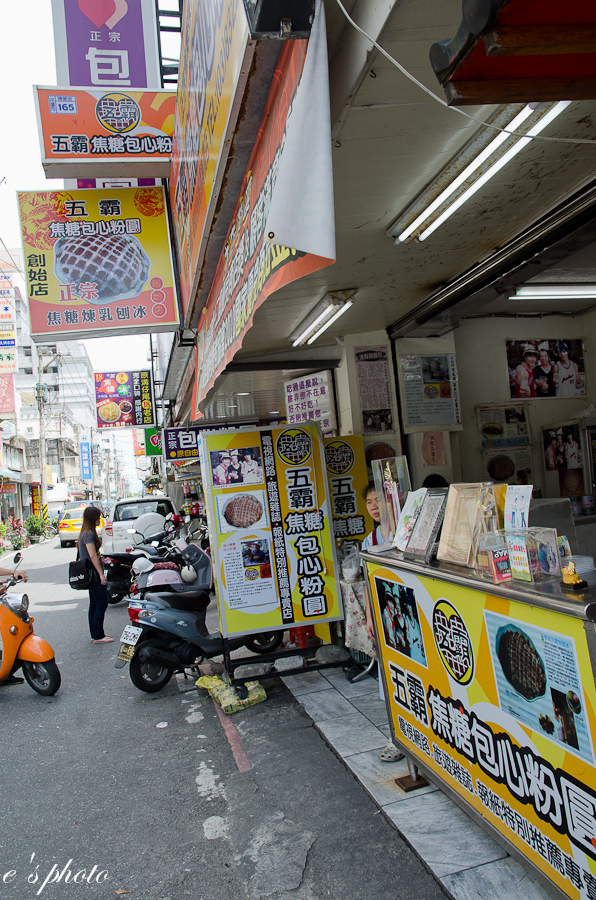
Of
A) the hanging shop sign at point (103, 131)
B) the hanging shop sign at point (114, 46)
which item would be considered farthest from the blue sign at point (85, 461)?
the hanging shop sign at point (103, 131)

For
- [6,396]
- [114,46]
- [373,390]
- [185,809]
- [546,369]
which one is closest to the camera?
[185,809]

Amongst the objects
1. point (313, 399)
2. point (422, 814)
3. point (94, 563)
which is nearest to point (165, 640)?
point (94, 563)

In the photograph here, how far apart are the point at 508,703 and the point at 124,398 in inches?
778

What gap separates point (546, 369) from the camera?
22.4ft

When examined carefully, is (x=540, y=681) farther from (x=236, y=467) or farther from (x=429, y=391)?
(x=429, y=391)

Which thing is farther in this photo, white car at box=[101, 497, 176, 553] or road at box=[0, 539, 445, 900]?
white car at box=[101, 497, 176, 553]

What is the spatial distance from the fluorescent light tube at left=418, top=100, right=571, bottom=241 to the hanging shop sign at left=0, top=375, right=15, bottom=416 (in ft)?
86.6

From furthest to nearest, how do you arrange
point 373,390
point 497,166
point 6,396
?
point 6,396 → point 373,390 → point 497,166

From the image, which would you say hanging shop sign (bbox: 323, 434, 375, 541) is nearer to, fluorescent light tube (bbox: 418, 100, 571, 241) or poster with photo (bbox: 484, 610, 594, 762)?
fluorescent light tube (bbox: 418, 100, 571, 241)

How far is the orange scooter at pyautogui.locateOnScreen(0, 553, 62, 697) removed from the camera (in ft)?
19.0

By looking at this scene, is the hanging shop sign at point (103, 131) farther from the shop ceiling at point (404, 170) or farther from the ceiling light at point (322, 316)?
the shop ceiling at point (404, 170)

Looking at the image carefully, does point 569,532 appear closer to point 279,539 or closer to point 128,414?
point 279,539

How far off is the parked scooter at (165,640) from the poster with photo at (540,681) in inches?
136

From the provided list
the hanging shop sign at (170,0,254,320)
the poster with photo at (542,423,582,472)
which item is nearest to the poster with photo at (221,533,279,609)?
the hanging shop sign at (170,0,254,320)
